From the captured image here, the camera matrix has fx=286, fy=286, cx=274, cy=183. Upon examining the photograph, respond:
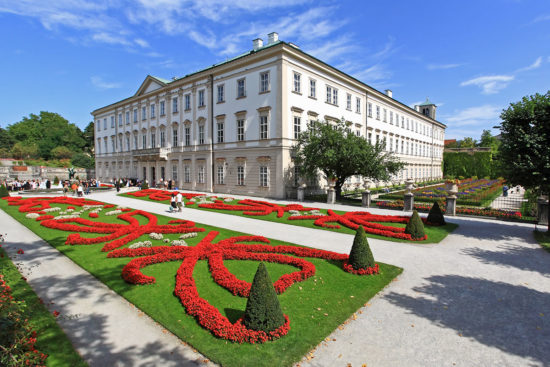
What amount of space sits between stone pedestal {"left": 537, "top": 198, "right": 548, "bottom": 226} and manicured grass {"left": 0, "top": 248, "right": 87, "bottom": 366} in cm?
2062

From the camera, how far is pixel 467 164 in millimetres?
65812

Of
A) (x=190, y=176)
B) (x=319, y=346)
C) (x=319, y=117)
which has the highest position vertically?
(x=319, y=117)

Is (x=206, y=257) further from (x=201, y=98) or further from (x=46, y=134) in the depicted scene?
(x=46, y=134)

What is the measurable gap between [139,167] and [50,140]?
6334cm

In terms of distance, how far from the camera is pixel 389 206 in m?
21.9

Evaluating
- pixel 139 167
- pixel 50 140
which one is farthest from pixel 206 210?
pixel 50 140

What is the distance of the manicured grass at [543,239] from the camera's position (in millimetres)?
11686

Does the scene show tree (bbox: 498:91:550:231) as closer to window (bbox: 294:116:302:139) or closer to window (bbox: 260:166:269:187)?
window (bbox: 294:116:302:139)

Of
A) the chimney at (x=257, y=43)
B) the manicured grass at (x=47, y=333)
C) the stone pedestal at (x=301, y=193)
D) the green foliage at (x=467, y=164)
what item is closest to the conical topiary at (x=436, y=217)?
the stone pedestal at (x=301, y=193)

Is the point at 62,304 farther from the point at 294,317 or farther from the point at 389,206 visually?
the point at 389,206

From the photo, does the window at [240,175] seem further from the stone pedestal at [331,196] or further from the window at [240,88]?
the stone pedestal at [331,196]

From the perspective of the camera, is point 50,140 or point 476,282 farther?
point 50,140

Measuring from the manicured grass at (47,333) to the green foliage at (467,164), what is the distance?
75390 millimetres

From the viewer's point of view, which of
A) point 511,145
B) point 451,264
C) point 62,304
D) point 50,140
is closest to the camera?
point 62,304
